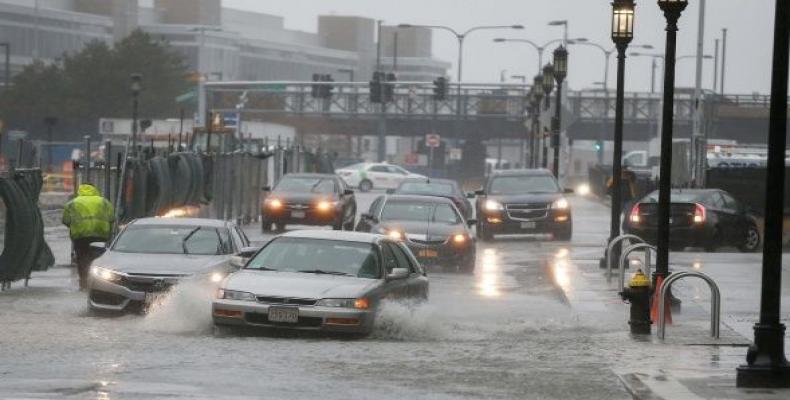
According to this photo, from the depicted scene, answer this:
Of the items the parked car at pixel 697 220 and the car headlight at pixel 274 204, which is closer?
→ the parked car at pixel 697 220

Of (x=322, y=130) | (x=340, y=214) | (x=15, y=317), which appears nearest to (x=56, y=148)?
(x=322, y=130)

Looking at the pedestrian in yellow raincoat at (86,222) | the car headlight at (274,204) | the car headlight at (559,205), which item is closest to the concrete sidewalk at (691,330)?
the pedestrian in yellow raincoat at (86,222)

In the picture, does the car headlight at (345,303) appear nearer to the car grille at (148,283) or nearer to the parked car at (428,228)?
the car grille at (148,283)

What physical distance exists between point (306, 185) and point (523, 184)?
5561 millimetres

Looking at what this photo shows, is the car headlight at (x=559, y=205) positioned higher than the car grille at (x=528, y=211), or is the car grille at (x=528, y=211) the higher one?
the car headlight at (x=559, y=205)

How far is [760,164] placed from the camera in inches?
1964

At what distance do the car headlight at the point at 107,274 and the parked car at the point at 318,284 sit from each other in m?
2.14

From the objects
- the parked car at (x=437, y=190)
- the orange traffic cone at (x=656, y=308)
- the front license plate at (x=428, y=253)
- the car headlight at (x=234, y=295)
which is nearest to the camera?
the car headlight at (x=234, y=295)

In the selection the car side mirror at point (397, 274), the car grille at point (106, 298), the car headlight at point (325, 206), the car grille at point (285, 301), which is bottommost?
the car headlight at point (325, 206)

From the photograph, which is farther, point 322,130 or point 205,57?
point 205,57

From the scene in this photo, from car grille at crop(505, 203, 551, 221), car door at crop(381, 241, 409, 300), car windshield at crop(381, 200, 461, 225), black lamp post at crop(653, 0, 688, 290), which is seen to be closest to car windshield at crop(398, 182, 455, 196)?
car grille at crop(505, 203, 551, 221)

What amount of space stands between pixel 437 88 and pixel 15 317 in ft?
218

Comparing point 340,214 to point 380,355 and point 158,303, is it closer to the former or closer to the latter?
point 158,303

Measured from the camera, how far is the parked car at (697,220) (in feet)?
121
